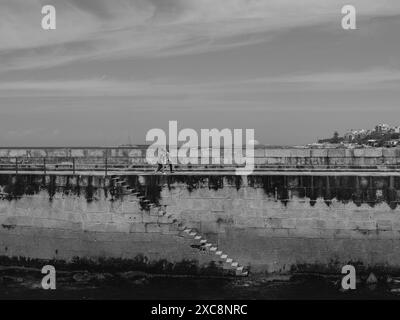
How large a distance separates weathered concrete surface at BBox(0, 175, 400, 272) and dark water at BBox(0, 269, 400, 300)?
0.55m

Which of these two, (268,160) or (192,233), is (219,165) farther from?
(192,233)

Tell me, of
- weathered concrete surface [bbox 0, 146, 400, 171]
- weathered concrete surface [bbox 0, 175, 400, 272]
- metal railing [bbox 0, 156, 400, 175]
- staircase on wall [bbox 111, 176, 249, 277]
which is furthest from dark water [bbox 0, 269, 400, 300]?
weathered concrete surface [bbox 0, 146, 400, 171]

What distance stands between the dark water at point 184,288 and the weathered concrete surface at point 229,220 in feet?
1.79

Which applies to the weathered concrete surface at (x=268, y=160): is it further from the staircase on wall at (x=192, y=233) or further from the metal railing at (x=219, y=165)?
the staircase on wall at (x=192, y=233)

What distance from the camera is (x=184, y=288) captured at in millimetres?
15688

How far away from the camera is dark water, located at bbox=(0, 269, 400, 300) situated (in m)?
14.9

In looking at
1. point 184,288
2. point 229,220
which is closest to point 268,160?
point 229,220

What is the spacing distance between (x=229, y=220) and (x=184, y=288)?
254 cm

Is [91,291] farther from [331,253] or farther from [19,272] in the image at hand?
[331,253]

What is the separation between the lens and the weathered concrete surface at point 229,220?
51.2 feet

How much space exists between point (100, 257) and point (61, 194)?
2555mm

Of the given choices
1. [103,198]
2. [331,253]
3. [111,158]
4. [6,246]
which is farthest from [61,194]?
[331,253]
